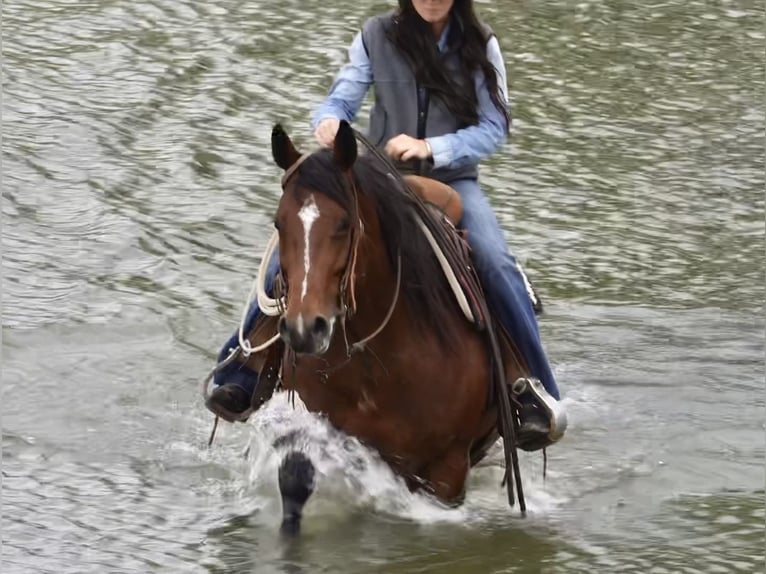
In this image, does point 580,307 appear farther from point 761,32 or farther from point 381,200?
point 761,32

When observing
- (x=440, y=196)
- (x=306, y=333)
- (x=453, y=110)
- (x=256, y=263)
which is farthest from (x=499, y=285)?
(x=256, y=263)

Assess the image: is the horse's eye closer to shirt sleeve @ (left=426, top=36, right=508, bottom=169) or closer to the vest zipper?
shirt sleeve @ (left=426, top=36, right=508, bottom=169)

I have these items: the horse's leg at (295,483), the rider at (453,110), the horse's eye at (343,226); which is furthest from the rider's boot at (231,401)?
the horse's eye at (343,226)

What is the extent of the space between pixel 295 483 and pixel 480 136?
165 cm

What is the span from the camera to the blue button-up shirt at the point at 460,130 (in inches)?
282

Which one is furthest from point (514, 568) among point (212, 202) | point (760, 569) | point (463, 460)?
point (212, 202)

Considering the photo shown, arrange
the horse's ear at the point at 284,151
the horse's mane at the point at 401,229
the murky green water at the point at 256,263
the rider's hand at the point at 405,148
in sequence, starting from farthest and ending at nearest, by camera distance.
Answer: the murky green water at the point at 256,263
the rider's hand at the point at 405,148
the horse's ear at the point at 284,151
the horse's mane at the point at 401,229

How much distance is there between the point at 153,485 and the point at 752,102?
8.99 m

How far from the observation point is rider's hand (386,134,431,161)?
7020mm

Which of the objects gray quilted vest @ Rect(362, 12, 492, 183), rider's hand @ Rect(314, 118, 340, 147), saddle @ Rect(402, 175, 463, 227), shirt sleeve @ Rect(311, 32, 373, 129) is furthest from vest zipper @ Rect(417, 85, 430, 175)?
rider's hand @ Rect(314, 118, 340, 147)

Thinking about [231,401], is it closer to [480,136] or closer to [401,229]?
[401,229]

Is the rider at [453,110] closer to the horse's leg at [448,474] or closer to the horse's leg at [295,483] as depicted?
the horse's leg at [448,474]

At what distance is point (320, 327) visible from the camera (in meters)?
5.90

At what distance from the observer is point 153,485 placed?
8.16m
